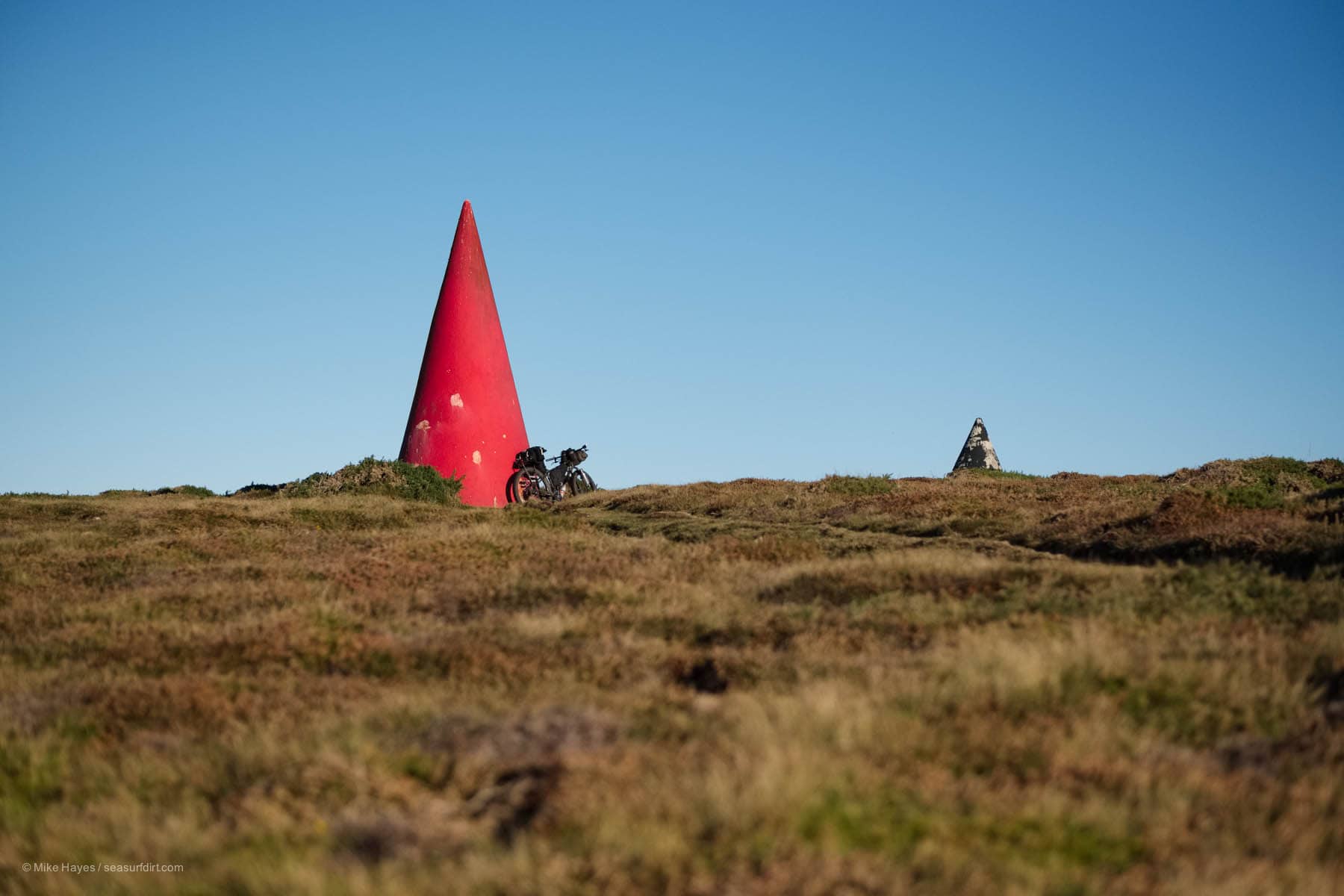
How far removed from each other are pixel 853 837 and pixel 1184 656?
3.71 meters

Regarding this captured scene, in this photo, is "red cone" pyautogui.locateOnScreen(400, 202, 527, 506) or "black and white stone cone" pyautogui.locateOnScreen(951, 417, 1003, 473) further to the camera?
"black and white stone cone" pyautogui.locateOnScreen(951, 417, 1003, 473)

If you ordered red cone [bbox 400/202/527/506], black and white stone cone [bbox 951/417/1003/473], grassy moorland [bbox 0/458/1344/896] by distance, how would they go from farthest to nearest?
black and white stone cone [bbox 951/417/1003/473] → red cone [bbox 400/202/527/506] → grassy moorland [bbox 0/458/1344/896]

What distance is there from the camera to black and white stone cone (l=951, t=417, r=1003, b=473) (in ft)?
134

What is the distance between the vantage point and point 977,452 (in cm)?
4153

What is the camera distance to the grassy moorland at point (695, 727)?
4.10m

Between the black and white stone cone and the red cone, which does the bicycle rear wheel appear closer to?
the red cone

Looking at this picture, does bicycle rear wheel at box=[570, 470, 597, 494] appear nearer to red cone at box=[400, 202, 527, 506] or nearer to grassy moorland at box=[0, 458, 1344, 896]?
red cone at box=[400, 202, 527, 506]

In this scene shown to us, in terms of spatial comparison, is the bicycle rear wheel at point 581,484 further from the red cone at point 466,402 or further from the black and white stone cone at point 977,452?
the black and white stone cone at point 977,452

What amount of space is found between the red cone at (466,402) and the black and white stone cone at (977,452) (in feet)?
59.4

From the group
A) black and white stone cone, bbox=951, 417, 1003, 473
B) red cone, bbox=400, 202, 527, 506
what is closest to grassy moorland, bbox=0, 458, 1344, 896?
red cone, bbox=400, 202, 527, 506

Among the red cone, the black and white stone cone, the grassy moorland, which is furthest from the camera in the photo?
the black and white stone cone

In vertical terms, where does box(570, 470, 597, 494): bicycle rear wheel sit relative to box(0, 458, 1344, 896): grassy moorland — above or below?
above

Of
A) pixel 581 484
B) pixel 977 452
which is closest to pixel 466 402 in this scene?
pixel 581 484

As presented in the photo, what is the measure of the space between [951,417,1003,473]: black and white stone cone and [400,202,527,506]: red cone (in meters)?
18.1
